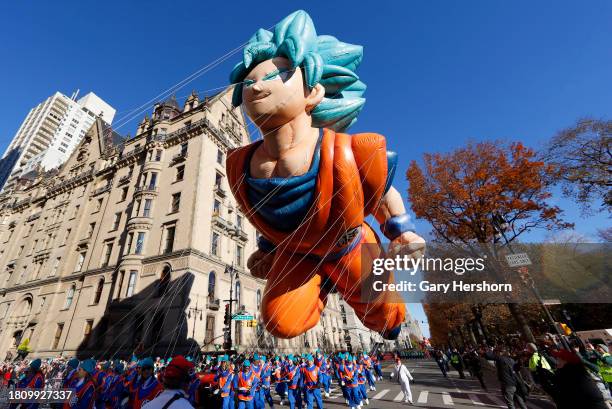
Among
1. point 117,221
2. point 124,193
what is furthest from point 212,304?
point 124,193

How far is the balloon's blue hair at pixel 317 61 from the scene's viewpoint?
2.62 m

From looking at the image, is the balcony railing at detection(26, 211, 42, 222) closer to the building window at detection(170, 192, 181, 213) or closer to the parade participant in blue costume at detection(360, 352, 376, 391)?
the building window at detection(170, 192, 181, 213)

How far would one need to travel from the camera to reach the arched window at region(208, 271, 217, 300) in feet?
61.1

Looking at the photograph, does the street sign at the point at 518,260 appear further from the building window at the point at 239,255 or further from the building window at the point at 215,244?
the building window at the point at 239,255

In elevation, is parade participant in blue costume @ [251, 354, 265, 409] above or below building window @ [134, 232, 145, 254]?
below

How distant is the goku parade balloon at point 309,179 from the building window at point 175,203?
19.8m

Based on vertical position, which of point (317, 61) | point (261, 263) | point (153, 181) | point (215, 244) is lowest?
point (261, 263)

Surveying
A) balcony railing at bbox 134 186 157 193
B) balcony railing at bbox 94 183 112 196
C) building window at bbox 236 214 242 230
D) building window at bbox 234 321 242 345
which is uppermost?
balcony railing at bbox 94 183 112 196

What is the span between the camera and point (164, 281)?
61.3 ft

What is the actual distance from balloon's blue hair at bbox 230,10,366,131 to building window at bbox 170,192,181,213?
19.8 m

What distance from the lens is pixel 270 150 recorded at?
251 cm

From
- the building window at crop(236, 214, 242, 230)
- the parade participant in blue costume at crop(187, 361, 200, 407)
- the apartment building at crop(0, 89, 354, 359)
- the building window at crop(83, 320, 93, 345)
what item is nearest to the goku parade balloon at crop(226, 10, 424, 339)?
the parade participant in blue costume at crop(187, 361, 200, 407)

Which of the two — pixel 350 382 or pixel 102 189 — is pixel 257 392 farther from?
pixel 102 189

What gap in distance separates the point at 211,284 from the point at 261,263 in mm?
17351
